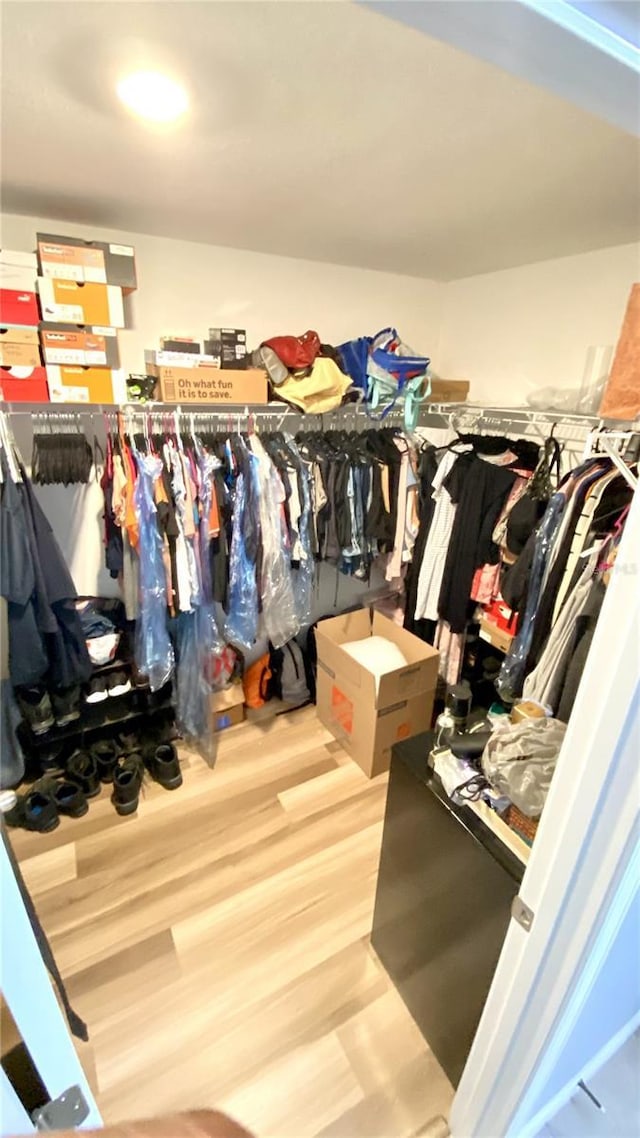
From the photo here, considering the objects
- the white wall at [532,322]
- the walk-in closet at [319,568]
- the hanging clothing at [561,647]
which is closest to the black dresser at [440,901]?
the walk-in closet at [319,568]

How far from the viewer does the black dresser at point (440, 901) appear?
3.25ft

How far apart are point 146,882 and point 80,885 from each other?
24 centimetres

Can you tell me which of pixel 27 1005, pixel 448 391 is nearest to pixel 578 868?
pixel 27 1005

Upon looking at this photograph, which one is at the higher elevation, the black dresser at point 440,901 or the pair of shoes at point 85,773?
the black dresser at point 440,901

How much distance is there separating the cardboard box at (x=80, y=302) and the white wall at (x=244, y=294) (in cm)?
36

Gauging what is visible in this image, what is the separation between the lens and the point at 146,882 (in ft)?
5.85


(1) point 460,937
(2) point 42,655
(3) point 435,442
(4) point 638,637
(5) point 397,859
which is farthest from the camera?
(3) point 435,442

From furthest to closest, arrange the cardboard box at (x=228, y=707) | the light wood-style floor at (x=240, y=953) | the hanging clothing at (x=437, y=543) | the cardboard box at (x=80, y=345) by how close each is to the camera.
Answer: the cardboard box at (x=228, y=707), the hanging clothing at (x=437, y=543), the cardboard box at (x=80, y=345), the light wood-style floor at (x=240, y=953)

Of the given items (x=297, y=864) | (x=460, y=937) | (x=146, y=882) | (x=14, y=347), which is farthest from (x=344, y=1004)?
(x=14, y=347)

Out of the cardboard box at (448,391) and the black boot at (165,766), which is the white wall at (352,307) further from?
the black boot at (165,766)

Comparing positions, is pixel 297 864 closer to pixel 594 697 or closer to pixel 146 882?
pixel 146 882

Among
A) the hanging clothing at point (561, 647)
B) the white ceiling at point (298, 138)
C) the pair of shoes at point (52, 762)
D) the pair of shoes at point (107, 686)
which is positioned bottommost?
the pair of shoes at point (52, 762)

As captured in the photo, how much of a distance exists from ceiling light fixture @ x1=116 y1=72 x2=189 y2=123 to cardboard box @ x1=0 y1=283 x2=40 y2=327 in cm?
74

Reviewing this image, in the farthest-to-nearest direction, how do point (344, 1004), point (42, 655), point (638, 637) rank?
point (42, 655)
point (344, 1004)
point (638, 637)
